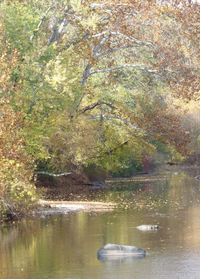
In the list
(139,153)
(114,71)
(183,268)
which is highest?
(114,71)

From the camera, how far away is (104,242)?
995 inches

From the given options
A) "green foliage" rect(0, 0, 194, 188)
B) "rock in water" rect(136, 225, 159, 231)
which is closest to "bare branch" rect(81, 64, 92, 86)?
"green foliage" rect(0, 0, 194, 188)

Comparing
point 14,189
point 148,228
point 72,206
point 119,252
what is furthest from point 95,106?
point 119,252

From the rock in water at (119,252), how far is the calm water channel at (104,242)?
0.92ft

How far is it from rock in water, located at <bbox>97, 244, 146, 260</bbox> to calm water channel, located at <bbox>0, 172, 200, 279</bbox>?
28cm

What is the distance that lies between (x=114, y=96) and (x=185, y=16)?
28.6ft

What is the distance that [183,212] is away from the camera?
33062 mm

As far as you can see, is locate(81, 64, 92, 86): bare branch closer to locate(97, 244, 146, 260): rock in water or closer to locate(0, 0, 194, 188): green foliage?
locate(0, 0, 194, 188): green foliage

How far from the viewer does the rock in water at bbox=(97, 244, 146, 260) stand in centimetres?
2236

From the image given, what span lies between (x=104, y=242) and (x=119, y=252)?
9.04 ft

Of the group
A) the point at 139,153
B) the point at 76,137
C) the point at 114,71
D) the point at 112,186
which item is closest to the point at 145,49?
the point at 114,71

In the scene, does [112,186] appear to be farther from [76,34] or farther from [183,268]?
[183,268]

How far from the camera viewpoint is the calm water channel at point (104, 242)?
20359 mm

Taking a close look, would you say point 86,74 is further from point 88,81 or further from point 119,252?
point 119,252
